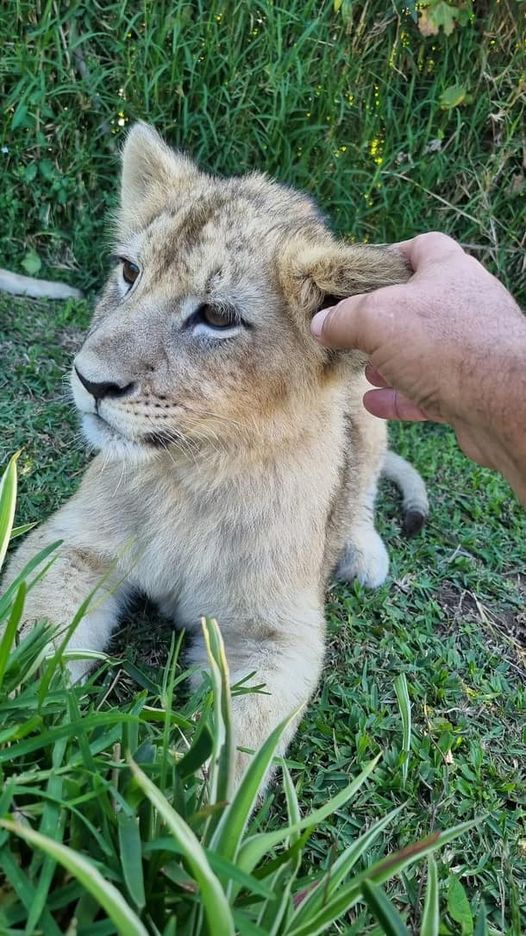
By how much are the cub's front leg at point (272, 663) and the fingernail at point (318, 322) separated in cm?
94

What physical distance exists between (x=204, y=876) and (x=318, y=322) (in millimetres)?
1364

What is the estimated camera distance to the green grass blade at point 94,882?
117 centimetres

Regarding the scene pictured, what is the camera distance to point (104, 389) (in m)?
1.97

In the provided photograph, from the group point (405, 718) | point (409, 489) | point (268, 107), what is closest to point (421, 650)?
point (405, 718)

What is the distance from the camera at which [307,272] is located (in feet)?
6.91

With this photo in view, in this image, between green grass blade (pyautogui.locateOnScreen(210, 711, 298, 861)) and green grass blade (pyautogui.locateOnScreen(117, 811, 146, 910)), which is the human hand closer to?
green grass blade (pyautogui.locateOnScreen(210, 711, 298, 861))

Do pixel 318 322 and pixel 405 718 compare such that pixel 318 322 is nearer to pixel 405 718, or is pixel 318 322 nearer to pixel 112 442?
pixel 112 442

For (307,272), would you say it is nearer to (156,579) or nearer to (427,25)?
(156,579)

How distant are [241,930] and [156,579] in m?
1.28

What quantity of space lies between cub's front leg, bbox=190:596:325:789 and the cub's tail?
1.10 m

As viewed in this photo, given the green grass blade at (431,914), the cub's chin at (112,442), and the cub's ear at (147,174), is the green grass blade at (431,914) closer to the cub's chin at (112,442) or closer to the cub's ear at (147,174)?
the cub's chin at (112,442)

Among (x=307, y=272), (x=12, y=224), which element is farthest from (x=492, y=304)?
(x=12, y=224)

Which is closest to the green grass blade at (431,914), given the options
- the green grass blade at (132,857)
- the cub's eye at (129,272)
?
the green grass blade at (132,857)

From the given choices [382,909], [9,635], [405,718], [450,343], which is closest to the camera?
[382,909]
